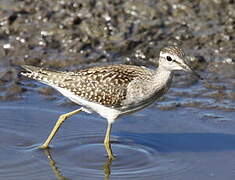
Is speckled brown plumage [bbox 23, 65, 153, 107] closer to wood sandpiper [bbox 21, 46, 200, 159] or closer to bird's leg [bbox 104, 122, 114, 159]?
wood sandpiper [bbox 21, 46, 200, 159]

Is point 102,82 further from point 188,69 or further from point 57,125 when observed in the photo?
point 188,69

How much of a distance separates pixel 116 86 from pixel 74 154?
119 centimetres

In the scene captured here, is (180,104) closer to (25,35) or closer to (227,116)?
(227,116)

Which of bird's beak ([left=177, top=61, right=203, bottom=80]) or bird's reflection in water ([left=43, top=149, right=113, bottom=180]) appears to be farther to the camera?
bird's beak ([left=177, top=61, right=203, bottom=80])

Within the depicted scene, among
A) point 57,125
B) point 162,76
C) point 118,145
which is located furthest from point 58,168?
point 162,76

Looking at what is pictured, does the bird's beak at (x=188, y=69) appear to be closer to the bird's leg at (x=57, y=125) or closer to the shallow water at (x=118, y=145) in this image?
the shallow water at (x=118, y=145)

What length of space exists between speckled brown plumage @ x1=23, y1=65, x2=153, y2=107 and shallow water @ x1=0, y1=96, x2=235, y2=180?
2.65ft

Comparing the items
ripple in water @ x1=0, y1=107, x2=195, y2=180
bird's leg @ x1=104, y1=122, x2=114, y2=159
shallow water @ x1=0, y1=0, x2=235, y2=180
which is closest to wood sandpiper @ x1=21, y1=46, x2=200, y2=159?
bird's leg @ x1=104, y1=122, x2=114, y2=159

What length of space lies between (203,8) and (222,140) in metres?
4.08

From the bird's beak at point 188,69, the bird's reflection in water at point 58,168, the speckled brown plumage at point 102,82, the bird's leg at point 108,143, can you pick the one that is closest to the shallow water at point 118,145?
the bird's reflection in water at point 58,168

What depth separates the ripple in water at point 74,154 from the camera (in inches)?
334

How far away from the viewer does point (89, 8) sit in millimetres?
12633

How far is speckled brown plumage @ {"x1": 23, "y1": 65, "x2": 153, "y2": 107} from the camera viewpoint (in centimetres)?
899

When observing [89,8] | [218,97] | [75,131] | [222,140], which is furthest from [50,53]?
[222,140]
